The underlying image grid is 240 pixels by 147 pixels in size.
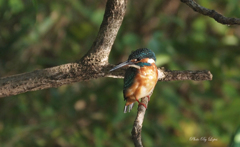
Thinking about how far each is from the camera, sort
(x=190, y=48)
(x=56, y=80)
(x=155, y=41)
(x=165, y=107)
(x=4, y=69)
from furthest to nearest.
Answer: (x=165, y=107), (x=4, y=69), (x=190, y=48), (x=155, y=41), (x=56, y=80)

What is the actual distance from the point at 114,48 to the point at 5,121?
0.97 meters

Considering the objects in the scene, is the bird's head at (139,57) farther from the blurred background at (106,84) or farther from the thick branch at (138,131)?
the blurred background at (106,84)

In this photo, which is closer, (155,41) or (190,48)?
(155,41)

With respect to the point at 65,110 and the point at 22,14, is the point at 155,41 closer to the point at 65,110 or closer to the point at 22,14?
the point at 65,110

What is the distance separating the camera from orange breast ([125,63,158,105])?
87 cm

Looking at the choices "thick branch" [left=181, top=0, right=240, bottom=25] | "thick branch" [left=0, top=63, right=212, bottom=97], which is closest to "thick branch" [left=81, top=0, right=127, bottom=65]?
"thick branch" [left=0, top=63, right=212, bottom=97]

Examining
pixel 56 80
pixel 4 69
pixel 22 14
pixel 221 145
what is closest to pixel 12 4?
pixel 22 14

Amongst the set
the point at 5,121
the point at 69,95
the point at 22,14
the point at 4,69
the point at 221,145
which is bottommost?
the point at 221,145

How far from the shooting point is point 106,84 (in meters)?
2.15

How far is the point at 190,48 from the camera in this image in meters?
1.91

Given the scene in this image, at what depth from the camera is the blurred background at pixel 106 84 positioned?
74.0 inches

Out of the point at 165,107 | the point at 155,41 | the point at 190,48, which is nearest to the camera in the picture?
the point at 155,41

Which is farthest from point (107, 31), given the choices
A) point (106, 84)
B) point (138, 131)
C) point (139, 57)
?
point (106, 84)

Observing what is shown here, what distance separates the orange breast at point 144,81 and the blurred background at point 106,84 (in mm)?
720
